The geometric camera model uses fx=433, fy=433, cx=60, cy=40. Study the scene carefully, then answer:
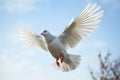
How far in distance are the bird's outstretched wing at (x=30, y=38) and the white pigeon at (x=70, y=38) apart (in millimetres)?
44

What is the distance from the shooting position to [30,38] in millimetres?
14438

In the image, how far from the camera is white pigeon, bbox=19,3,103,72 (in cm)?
1238

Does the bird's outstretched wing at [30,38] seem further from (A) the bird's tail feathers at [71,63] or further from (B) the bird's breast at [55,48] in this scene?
(B) the bird's breast at [55,48]

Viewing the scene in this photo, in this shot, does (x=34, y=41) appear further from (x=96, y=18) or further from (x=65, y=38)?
(x=96, y=18)

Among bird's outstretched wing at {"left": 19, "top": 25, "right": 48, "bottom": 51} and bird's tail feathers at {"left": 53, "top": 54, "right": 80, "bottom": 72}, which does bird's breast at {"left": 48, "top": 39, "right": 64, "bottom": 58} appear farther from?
bird's outstretched wing at {"left": 19, "top": 25, "right": 48, "bottom": 51}

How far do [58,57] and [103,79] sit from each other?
6928 mm

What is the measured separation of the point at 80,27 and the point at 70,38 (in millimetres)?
505

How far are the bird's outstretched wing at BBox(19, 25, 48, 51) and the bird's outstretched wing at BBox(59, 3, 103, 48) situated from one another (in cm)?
102

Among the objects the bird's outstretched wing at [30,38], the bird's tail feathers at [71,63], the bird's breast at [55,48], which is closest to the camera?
the bird's breast at [55,48]

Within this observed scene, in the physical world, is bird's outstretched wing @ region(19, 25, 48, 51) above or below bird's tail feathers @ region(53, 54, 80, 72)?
above

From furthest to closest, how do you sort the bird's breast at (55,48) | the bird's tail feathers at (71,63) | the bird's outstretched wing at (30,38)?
the bird's outstretched wing at (30,38), the bird's tail feathers at (71,63), the bird's breast at (55,48)

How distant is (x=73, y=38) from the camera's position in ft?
44.0

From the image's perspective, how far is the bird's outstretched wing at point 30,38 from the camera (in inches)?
554

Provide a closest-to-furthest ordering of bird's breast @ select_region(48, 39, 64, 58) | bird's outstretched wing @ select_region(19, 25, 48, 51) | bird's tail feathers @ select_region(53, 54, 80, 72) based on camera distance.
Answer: bird's breast @ select_region(48, 39, 64, 58), bird's tail feathers @ select_region(53, 54, 80, 72), bird's outstretched wing @ select_region(19, 25, 48, 51)
